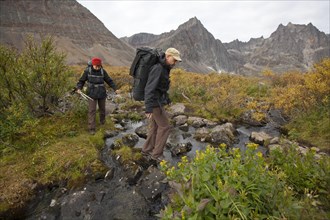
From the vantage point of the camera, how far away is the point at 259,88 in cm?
2031

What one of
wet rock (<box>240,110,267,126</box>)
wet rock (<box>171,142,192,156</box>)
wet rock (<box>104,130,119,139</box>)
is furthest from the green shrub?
wet rock (<box>240,110,267,126</box>)

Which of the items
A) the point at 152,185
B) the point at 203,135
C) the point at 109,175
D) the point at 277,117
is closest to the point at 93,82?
the point at 109,175

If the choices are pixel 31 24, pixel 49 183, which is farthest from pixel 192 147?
pixel 31 24

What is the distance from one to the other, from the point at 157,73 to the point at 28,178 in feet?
14.7

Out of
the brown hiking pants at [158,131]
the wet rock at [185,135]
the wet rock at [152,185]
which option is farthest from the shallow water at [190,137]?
the wet rock at [152,185]

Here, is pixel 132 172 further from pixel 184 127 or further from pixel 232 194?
pixel 184 127

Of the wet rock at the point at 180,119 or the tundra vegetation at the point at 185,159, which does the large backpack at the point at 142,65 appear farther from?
the wet rock at the point at 180,119

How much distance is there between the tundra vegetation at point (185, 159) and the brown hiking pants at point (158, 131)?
1.68m

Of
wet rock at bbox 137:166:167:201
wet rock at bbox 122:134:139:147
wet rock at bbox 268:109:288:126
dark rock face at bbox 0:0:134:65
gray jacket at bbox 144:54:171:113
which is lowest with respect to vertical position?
wet rock at bbox 268:109:288:126

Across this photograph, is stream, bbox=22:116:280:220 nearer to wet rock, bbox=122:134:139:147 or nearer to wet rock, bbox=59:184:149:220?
wet rock, bbox=59:184:149:220

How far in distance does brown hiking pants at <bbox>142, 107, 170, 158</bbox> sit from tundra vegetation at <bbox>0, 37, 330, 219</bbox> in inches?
66.0

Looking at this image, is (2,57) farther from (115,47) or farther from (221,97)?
(115,47)

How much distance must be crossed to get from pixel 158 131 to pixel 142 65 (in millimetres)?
2064

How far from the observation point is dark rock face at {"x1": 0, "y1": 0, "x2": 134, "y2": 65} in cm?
10856
